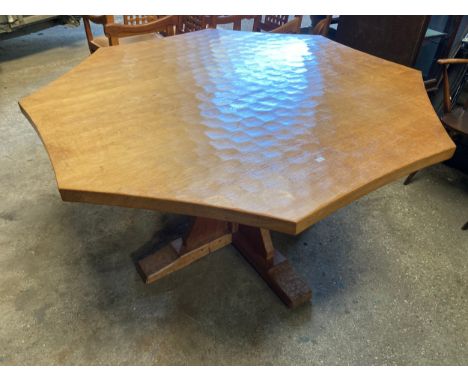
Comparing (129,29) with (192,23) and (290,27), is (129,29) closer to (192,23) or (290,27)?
(192,23)

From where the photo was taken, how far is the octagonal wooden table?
2.95 feet

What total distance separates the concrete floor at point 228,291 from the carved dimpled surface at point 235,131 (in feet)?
2.48

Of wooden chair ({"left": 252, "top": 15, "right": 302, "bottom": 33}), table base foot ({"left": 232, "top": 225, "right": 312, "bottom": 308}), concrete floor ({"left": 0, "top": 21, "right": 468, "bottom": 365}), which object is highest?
wooden chair ({"left": 252, "top": 15, "right": 302, "bottom": 33})

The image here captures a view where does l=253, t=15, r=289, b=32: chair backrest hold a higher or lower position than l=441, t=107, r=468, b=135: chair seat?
higher

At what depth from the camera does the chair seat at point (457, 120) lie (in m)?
1.84

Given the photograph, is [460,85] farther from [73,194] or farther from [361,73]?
[73,194]

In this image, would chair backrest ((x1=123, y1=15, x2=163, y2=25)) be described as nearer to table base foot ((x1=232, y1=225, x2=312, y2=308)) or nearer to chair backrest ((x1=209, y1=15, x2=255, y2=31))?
chair backrest ((x1=209, y1=15, x2=255, y2=31))

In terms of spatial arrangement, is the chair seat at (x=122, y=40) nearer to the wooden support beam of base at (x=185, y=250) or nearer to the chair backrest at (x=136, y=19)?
the chair backrest at (x=136, y=19)

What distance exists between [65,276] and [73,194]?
0.90m

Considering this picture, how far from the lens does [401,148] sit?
3.52ft

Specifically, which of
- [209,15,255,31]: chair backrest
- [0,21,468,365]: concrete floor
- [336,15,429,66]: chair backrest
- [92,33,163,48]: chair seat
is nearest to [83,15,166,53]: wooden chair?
[92,33,163,48]: chair seat

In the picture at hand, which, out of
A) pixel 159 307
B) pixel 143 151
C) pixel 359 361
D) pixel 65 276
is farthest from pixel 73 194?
pixel 359 361

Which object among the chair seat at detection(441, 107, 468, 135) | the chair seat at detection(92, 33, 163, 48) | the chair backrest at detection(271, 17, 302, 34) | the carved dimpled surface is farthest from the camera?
the chair seat at detection(92, 33, 163, 48)

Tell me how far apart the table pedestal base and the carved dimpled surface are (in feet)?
1.79
